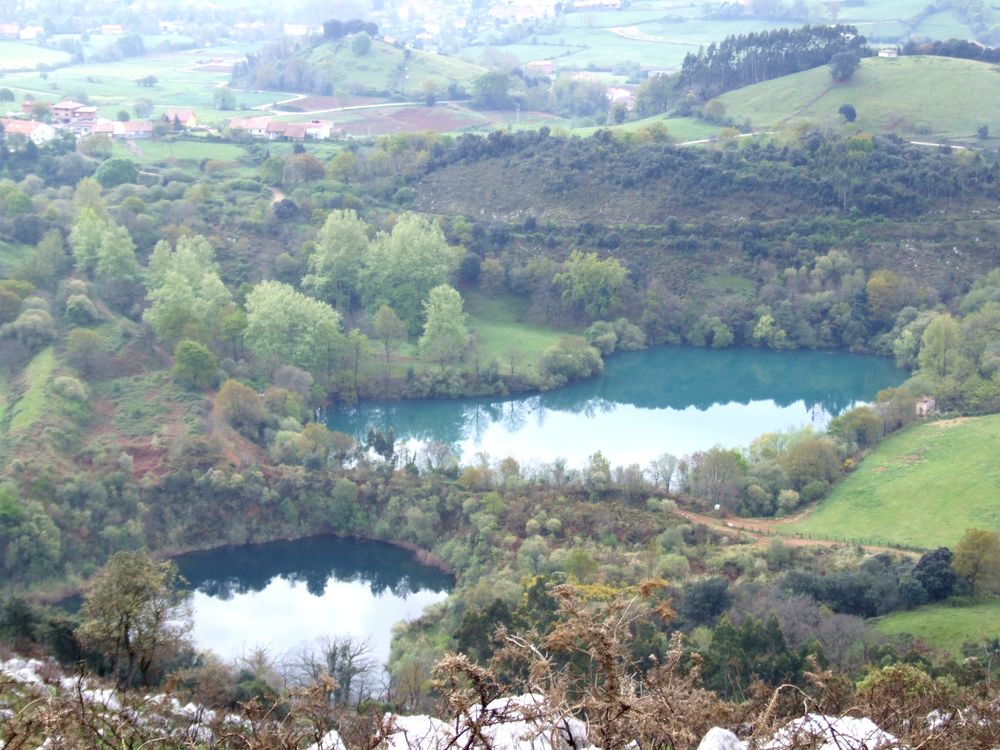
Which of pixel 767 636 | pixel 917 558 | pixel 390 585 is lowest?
pixel 390 585

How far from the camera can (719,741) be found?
7.26 m

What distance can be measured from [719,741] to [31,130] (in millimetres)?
45146

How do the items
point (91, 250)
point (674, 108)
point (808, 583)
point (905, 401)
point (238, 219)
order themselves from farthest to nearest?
point (674, 108), point (238, 219), point (91, 250), point (905, 401), point (808, 583)

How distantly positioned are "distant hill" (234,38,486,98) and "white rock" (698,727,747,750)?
2318 inches

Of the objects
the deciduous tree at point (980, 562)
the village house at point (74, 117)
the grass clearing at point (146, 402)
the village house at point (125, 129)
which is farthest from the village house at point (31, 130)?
the deciduous tree at point (980, 562)

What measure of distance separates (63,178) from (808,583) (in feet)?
108

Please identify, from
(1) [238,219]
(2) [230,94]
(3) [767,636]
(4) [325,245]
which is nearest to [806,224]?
(4) [325,245]

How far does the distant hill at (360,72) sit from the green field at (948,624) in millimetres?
50233

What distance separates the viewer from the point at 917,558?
2069 cm

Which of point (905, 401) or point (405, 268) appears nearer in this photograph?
point (905, 401)

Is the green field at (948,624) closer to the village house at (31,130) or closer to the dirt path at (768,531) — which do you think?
the dirt path at (768,531)

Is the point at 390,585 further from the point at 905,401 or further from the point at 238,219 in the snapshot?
the point at 238,219

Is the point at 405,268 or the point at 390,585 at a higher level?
the point at 405,268

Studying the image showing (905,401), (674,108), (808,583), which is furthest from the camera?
(674,108)
